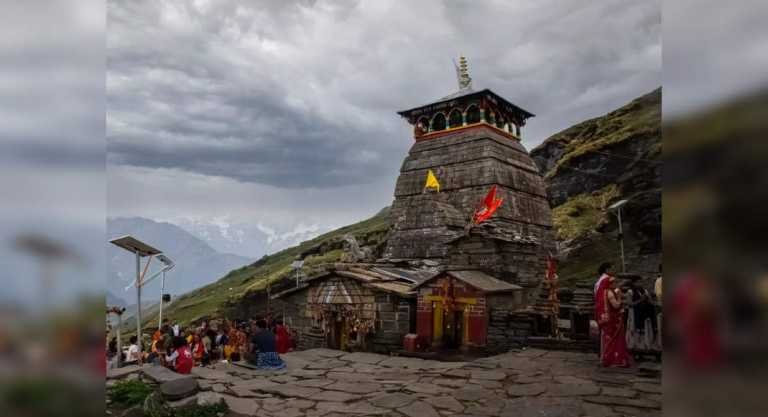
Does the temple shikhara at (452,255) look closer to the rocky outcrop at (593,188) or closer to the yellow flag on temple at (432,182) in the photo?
the yellow flag on temple at (432,182)

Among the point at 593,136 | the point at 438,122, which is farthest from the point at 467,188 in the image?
the point at 593,136

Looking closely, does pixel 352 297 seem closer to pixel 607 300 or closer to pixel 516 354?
pixel 516 354

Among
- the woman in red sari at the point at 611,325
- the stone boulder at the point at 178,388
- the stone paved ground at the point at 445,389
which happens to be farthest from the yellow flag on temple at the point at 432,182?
the stone boulder at the point at 178,388

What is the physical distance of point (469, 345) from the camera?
1073 cm

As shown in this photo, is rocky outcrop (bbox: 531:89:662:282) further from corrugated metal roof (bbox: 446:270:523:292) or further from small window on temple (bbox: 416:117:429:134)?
small window on temple (bbox: 416:117:429:134)

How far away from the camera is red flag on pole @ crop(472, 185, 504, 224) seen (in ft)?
54.3

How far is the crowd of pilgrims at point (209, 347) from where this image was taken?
6906 millimetres

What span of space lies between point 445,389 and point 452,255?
9014 mm

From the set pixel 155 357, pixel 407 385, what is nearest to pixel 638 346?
pixel 407 385

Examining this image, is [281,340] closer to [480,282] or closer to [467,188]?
[480,282]

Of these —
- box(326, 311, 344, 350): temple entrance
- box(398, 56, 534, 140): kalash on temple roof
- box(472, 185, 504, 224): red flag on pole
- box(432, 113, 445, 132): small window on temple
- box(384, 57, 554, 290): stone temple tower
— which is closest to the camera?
box(326, 311, 344, 350): temple entrance

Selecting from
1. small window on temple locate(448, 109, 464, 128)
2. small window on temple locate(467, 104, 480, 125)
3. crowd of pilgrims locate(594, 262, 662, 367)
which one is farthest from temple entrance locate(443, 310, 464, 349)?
small window on temple locate(448, 109, 464, 128)

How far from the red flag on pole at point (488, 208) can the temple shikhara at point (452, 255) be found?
0.04 meters

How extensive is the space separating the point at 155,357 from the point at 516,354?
6448 mm
